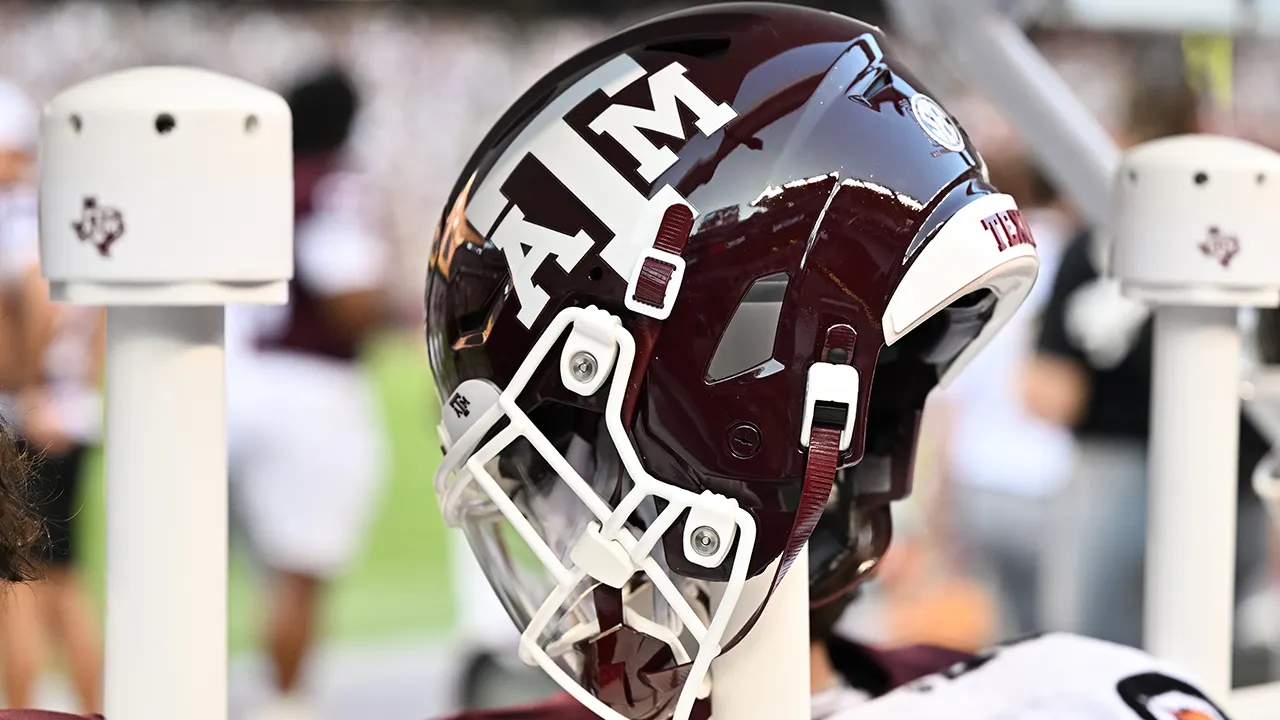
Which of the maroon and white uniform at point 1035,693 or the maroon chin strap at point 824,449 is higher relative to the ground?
the maroon chin strap at point 824,449

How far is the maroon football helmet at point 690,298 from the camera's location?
0.77m

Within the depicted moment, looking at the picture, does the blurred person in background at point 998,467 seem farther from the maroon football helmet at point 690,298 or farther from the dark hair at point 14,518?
the dark hair at point 14,518

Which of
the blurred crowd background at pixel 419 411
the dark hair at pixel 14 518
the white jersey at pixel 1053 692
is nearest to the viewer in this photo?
the dark hair at pixel 14 518

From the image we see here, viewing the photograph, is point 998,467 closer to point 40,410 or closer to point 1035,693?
point 40,410

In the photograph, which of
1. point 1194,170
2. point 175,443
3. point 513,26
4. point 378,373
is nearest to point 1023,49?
point 1194,170

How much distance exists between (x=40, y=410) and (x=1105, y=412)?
1911mm

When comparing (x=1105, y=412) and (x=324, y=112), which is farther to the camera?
(x=324, y=112)

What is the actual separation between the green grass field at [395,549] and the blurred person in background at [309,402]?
0.16m

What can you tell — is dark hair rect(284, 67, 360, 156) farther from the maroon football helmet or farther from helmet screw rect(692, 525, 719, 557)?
helmet screw rect(692, 525, 719, 557)

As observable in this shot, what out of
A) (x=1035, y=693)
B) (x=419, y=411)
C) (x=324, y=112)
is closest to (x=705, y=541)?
(x=1035, y=693)

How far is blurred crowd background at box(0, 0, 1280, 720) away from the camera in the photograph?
2346 mm

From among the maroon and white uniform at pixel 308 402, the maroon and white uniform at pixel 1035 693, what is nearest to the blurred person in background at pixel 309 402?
the maroon and white uniform at pixel 308 402

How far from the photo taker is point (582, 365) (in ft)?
2.57

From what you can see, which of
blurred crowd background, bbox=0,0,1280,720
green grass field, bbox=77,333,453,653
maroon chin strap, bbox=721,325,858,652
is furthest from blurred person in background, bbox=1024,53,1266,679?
maroon chin strap, bbox=721,325,858,652
